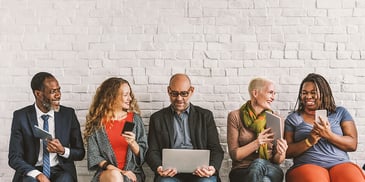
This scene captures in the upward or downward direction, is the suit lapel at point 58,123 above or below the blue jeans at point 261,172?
above

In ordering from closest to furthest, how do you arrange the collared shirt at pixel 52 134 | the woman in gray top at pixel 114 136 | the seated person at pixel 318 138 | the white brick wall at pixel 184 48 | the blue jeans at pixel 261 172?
1. the blue jeans at pixel 261 172
2. the seated person at pixel 318 138
3. the woman in gray top at pixel 114 136
4. the collared shirt at pixel 52 134
5. the white brick wall at pixel 184 48

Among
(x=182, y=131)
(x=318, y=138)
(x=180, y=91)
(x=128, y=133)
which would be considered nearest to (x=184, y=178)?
(x=182, y=131)

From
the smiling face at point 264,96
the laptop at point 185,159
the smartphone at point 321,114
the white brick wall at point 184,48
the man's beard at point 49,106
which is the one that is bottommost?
the laptop at point 185,159

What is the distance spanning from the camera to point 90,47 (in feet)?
15.2

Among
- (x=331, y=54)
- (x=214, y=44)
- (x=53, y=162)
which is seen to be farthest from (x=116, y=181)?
(x=331, y=54)

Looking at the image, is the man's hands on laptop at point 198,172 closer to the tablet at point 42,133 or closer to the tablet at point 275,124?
the tablet at point 275,124

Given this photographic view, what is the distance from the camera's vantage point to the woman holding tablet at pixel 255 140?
12.7 feet

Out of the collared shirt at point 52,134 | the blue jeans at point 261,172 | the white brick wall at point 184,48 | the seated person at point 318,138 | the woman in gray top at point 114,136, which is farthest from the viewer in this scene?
the white brick wall at point 184,48

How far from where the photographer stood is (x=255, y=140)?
4.00m

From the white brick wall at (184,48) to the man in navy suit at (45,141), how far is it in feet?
1.76

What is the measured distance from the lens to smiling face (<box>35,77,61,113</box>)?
407cm

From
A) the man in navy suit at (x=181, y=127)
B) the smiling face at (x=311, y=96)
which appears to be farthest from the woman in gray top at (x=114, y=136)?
the smiling face at (x=311, y=96)

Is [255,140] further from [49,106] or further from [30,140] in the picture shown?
[30,140]

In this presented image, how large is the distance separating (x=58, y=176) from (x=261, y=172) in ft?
4.81
